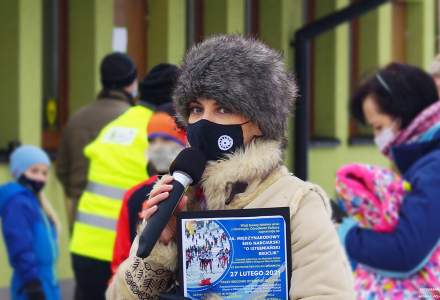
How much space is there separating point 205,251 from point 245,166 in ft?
0.78

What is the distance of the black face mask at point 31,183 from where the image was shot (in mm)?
6379

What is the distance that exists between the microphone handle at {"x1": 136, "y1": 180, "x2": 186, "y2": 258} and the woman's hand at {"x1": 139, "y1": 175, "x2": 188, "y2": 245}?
0.06 ft

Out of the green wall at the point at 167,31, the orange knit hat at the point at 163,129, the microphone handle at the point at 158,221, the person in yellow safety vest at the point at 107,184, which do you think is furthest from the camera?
the green wall at the point at 167,31

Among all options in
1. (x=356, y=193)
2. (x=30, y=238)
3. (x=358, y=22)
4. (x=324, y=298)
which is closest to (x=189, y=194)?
(x=324, y=298)

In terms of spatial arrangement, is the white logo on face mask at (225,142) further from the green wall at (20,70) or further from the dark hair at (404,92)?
the green wall at (20,70)

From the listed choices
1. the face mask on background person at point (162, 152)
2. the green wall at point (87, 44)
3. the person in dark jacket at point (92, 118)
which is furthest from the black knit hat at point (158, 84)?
the green wall at point (87, 44)

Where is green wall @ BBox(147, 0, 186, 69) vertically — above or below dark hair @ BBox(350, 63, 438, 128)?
below

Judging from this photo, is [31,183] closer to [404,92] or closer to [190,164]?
[404,92]

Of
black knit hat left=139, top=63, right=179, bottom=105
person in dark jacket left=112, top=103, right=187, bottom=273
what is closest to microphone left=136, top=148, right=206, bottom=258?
person in dark jacket left=112, top=103, right=187, bottom=273

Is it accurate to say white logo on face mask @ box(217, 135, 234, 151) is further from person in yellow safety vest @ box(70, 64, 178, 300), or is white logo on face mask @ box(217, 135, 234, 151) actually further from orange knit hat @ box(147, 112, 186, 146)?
person in yellow safety vest @ box(70, 64, 178, 300)

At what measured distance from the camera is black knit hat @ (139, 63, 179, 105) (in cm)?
452

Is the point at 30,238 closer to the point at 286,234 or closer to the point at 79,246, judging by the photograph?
the point at 79,246

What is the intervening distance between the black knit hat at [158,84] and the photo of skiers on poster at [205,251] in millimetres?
1998

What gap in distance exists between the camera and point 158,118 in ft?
13.7
